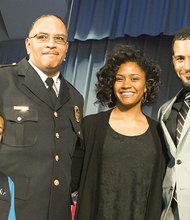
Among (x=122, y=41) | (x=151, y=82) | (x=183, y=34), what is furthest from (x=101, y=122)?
(x=122, y=41)

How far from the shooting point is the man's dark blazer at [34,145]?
55.6 inches

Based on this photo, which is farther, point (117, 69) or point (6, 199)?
point (117, 69)

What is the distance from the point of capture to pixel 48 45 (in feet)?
5.12

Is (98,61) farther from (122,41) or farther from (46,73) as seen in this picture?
(46,73)

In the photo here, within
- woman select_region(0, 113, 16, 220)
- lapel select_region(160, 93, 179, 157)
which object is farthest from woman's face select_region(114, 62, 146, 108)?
woman select_region(0, 113, 16, 220)

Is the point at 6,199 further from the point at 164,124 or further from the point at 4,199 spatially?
the point at 164,124

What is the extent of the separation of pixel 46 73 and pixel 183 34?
0.61m

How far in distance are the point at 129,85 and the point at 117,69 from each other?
0.13 meters

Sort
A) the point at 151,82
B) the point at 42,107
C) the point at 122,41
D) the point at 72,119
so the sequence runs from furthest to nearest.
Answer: the point at 122,41
the point at 151,82
the point at 72,119
the point at 42,107

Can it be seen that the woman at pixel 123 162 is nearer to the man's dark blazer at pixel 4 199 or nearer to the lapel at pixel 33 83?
the lapel at pixel 33 83

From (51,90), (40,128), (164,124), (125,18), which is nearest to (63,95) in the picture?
(51,90)

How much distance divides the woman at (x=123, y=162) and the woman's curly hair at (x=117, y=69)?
0.04 metres

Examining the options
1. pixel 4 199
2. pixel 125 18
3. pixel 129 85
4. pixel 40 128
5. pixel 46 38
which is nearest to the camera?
pixel 4 199

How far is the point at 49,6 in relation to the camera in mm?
4078
